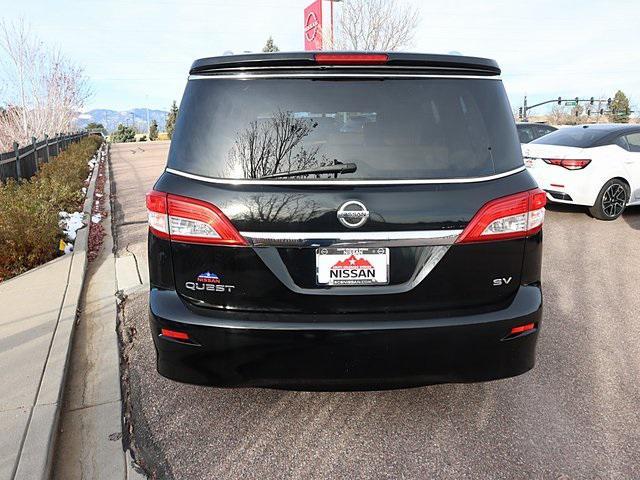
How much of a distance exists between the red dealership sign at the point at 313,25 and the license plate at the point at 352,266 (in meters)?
17.4

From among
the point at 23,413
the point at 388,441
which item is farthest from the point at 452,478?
the point at 23,413

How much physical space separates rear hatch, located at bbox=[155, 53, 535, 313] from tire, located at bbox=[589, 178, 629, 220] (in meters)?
6.65

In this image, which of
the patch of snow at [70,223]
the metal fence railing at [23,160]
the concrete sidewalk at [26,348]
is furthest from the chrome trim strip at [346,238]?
the metal fence railing at [23,160]

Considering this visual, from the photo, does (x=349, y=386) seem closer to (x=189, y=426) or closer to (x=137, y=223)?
(x=189, y=426)

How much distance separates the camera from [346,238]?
7.44 feet

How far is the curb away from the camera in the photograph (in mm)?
2422

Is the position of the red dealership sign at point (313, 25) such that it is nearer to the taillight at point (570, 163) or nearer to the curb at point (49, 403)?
the taillight at point (570, 163)

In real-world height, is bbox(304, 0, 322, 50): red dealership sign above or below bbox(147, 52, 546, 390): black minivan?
above

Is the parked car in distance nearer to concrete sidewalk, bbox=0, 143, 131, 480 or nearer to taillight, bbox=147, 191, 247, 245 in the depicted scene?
concrete sidewalk, bbox=0, 143, 131, 480

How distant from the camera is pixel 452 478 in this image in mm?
2430

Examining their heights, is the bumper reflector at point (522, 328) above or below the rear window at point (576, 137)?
below

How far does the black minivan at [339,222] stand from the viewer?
2289 mm

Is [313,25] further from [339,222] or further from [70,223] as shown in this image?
[339,222]

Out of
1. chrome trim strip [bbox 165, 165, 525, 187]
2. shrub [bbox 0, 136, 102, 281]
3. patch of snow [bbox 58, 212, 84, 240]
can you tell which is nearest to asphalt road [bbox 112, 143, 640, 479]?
chrome trim strip [bbox 165, 165, 525, 187]
